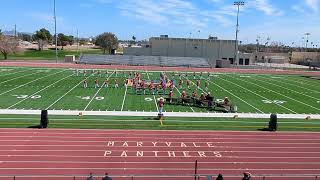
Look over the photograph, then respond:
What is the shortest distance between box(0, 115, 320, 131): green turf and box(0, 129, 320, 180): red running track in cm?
112

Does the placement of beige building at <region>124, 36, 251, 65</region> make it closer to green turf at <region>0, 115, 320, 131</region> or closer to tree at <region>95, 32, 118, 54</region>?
tree at <region>95, 32, 118, 54</region>

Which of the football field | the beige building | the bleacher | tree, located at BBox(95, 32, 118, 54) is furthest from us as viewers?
tree, located at BBox(95, 32, 118, 54)

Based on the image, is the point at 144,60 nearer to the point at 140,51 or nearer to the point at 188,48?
the point at 140,51

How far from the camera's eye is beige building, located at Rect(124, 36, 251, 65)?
85438 millimetres

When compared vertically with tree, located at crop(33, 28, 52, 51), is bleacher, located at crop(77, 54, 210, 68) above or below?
below

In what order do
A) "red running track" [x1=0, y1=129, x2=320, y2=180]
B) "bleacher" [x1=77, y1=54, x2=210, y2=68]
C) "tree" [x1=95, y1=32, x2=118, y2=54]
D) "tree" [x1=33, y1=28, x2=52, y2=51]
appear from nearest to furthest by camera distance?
1. "red running track" [x1=0, y1=129, x2=320, y2=180]
2. "bleacher" [x1=77, y1=54, x2=210, y2=68]
3. "tree" [x1=95, y1=32, x2=118, y2=54]
4. "tree" [x1=33, y1=28, x2=52, y2=51]

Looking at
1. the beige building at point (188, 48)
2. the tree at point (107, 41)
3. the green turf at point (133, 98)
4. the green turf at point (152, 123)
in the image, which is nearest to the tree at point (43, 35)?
the tree at point (107, 41)

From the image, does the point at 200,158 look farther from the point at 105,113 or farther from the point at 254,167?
the point at 105,113

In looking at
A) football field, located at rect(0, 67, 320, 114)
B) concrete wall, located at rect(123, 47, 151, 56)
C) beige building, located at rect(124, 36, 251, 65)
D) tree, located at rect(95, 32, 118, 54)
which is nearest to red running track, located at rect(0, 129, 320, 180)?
football field, located at rect(0, 67, 320, 114)

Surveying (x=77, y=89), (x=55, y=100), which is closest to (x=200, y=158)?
(x=55, y=100)

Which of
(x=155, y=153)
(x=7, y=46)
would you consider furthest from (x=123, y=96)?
(x=7, y=46)

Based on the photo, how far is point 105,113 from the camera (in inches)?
995

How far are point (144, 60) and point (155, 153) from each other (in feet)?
202

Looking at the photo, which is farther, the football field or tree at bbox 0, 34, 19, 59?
tree at bbox 0, 34, 19, 59
